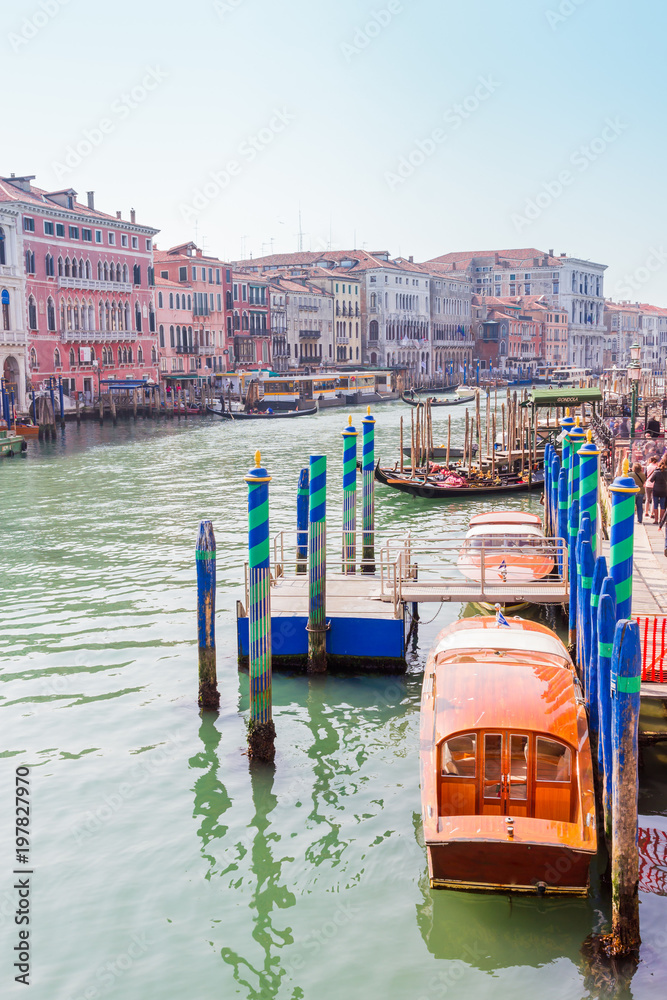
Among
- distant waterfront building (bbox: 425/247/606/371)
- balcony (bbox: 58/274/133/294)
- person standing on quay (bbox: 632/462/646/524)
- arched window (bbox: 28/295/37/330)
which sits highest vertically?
distant waterfront building (bbox: 425/247/606/371)

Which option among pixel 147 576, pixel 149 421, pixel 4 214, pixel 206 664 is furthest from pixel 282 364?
pixel 206 664

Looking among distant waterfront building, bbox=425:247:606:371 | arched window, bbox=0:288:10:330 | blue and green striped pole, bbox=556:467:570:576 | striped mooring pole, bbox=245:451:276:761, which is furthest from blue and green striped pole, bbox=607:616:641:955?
distant waterfront building, bbox=425:247:606:371

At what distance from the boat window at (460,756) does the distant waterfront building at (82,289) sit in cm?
3486

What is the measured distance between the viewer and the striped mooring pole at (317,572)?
9203mm

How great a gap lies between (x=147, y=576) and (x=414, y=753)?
6.57 metres

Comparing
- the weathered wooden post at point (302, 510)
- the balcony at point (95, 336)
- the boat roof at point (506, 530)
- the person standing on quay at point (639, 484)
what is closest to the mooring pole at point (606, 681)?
the weathered wooden post at point (302, 510)

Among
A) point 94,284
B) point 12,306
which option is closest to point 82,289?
point 94,284

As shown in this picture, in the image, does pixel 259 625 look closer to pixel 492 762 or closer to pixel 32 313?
pixel 492 762

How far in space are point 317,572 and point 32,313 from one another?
112 feet

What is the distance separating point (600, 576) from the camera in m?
6.96

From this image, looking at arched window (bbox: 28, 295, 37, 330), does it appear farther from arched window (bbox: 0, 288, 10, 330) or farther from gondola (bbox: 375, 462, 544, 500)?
gondola (bbox: 375, 462, 544, 500)

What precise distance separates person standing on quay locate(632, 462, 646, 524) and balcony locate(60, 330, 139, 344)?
3000cm

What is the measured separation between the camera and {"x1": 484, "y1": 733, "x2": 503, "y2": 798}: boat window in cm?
601

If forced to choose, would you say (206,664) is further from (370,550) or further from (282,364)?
(282,364)
